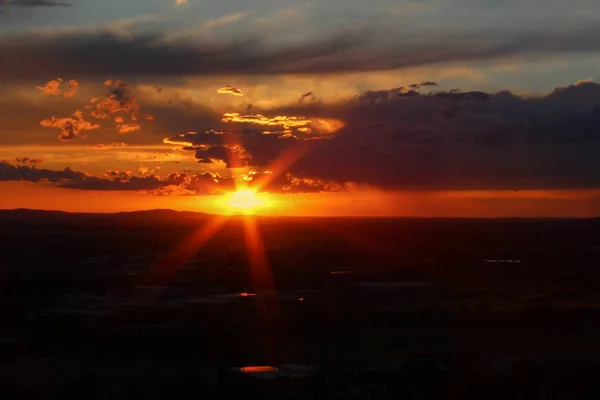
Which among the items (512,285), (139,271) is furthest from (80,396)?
(139,271)

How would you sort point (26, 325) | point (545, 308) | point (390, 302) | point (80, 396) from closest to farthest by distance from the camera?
point (80, 396) → point (26, 325) → point (545, 308) → point (390, 302)

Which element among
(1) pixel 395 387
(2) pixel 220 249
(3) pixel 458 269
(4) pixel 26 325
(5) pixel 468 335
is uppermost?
(2) pixel 220 249

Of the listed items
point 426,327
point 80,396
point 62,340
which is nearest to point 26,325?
point 62,340

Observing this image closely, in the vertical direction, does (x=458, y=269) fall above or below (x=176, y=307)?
above

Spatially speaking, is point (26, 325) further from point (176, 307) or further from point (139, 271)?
point (139, 271)

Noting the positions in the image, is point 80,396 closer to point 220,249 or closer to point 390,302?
point 390,302

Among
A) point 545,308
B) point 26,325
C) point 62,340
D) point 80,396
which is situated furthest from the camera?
point 545,308

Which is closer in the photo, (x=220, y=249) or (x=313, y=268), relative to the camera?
(x=313, y=268)
